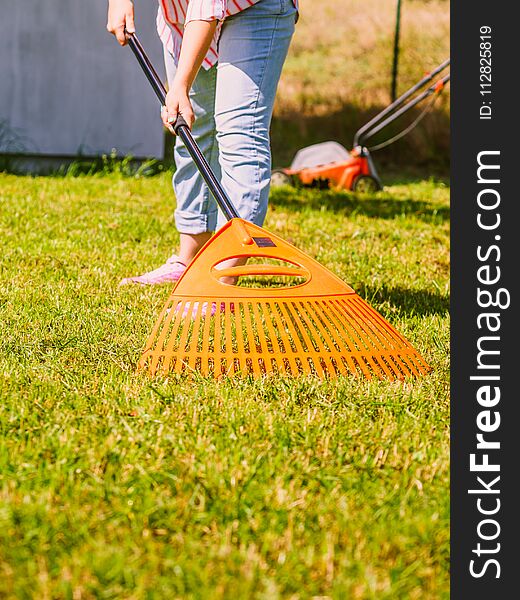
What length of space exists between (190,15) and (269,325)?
0.98 m

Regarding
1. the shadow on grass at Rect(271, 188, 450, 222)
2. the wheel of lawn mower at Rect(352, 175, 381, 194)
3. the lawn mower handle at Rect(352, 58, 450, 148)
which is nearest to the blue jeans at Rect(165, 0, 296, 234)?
the shadow on grass at Rect(271, 188, 450, 222)

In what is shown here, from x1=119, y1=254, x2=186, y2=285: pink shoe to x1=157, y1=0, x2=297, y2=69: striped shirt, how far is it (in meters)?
0.75

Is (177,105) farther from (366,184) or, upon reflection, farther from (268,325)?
(366,184)

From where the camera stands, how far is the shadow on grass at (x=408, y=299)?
325 centimetres

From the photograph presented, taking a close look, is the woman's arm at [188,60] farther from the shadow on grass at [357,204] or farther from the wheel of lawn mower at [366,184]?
the wheel of lawn mower at [366,184]

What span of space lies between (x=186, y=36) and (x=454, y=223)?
106cm

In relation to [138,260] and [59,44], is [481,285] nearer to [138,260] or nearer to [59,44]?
[138,260]

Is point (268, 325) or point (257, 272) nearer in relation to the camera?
point (268, 325)

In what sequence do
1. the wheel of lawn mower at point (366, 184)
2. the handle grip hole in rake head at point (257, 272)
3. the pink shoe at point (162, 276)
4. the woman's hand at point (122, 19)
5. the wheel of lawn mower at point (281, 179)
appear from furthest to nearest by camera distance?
the wheel of lawn mower at point (366, 184)
the wheel of lawn mower at point (281, 179)
the pink shoe at point (162, 276)
the woman's hand at point (122, 19)
the handle grip hole in rake head at point (257, 272)

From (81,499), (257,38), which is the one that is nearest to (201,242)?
(257,38)

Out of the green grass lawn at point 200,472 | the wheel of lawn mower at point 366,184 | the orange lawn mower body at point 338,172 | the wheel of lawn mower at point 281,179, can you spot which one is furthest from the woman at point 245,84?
the wheel of lawn mower at point 366,184

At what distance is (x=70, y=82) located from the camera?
7.55m

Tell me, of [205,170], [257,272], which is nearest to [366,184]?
[205,170]

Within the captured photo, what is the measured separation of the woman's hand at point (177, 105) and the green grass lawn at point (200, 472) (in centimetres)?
62
